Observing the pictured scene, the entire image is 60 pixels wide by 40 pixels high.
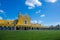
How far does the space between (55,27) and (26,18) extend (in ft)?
22.1

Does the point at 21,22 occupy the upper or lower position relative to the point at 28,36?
upper

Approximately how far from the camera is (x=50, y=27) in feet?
99.1

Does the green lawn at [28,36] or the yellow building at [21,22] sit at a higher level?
the yellow building at [21,22]

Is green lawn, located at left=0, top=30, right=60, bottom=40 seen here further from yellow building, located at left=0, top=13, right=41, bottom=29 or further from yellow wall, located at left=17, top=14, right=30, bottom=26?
yellow wall, located at left=17, top=14, right=30, bottom=26

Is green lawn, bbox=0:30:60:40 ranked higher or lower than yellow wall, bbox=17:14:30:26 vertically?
lower

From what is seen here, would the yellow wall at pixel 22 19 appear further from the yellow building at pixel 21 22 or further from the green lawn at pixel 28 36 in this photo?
the green lawn at pixel 28 36

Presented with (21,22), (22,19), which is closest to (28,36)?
(21,22)

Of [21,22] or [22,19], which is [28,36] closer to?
[21,22]

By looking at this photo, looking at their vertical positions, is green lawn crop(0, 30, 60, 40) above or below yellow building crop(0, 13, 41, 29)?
below

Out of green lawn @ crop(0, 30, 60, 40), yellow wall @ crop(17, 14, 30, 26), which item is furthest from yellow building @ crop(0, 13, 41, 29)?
green lawn @ crop(0, 30, 60, 40)

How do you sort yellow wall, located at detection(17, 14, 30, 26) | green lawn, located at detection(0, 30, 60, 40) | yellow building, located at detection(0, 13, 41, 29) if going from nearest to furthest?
green lawn, located at detection(0, 30, 60, 40)
yellow building, located at detection(0, 13, 41, 29)
yellow wall, located at detection(17, 14, 30, 26)

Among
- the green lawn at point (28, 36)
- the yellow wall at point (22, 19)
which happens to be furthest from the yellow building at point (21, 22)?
the green lawn at point (28, 36)

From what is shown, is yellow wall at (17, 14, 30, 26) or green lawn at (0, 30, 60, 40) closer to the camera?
green lawn at (0, 30, 60, 40)

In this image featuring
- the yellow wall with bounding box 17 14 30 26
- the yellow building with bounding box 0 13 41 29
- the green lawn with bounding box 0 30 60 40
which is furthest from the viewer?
the yellow wall with bounding box 17 14 30 26
